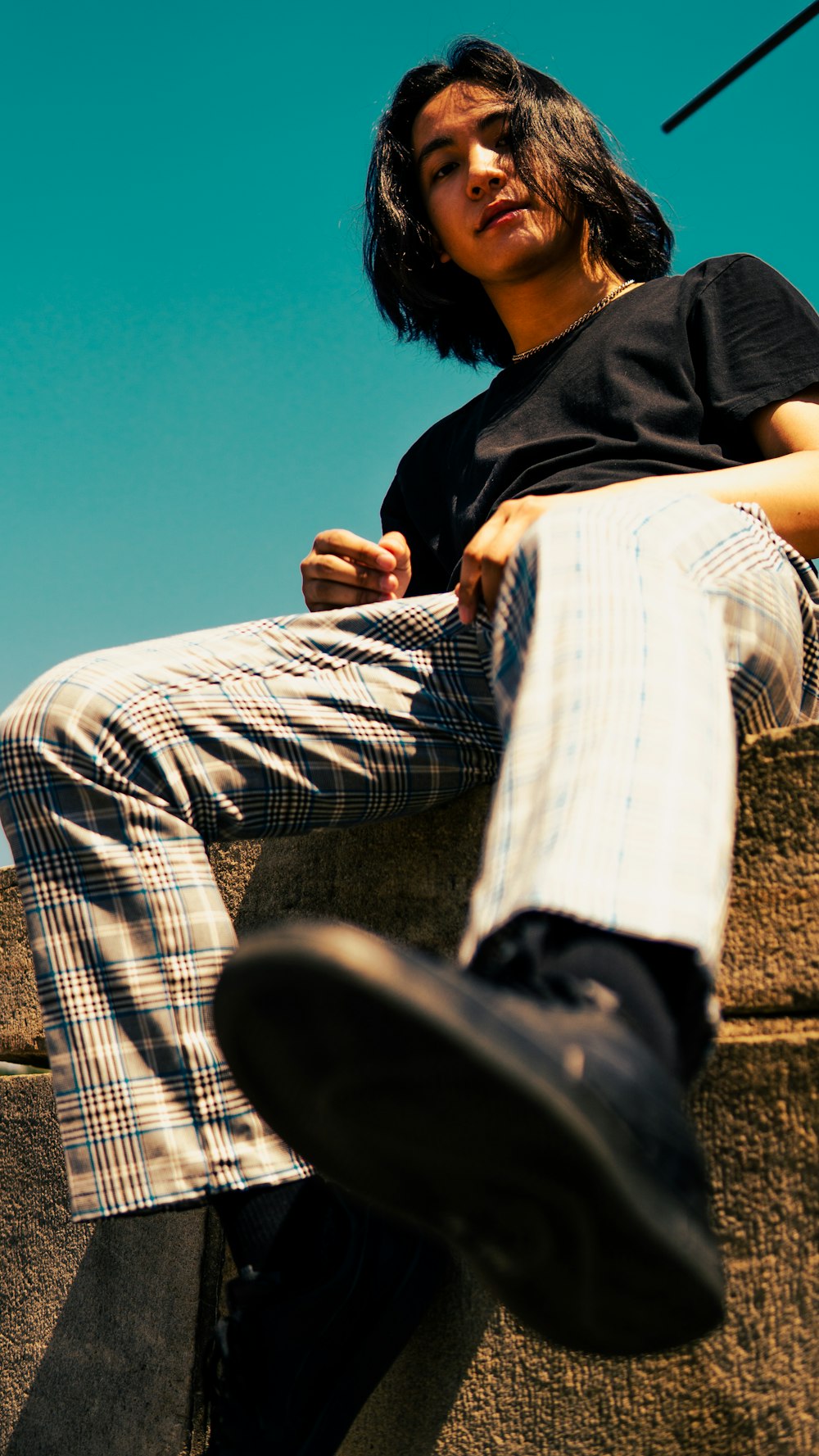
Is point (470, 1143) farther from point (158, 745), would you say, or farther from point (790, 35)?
point (790, 35)

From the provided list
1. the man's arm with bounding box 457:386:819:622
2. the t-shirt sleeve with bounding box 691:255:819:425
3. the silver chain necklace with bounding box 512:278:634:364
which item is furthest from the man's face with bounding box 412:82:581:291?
the man's arm with bounding box 457:386:819:622

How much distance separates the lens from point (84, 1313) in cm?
205

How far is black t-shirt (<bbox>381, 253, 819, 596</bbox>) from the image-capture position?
5.69 ft

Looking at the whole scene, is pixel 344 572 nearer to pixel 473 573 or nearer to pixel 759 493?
pixel 473 573

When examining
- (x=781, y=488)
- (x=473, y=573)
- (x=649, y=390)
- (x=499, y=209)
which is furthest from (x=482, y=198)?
(x=473, y=573)

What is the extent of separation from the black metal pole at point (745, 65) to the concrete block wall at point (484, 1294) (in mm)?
3189

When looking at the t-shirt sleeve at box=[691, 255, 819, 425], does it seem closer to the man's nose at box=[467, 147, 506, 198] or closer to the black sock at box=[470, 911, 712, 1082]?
the man's nose at box=[467, 147, 506, 198]

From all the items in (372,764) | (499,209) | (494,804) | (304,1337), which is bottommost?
(304,1337)

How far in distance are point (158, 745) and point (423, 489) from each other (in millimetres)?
1080

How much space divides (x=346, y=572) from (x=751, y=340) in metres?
0.73

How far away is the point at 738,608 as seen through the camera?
3.85 ft

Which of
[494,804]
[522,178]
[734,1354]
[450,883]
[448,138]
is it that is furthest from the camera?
[448,138]

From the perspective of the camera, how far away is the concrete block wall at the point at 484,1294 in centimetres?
117

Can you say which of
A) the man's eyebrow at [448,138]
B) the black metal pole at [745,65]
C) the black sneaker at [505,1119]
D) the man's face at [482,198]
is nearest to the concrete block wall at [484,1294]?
the black sneaker at [505,1119]
